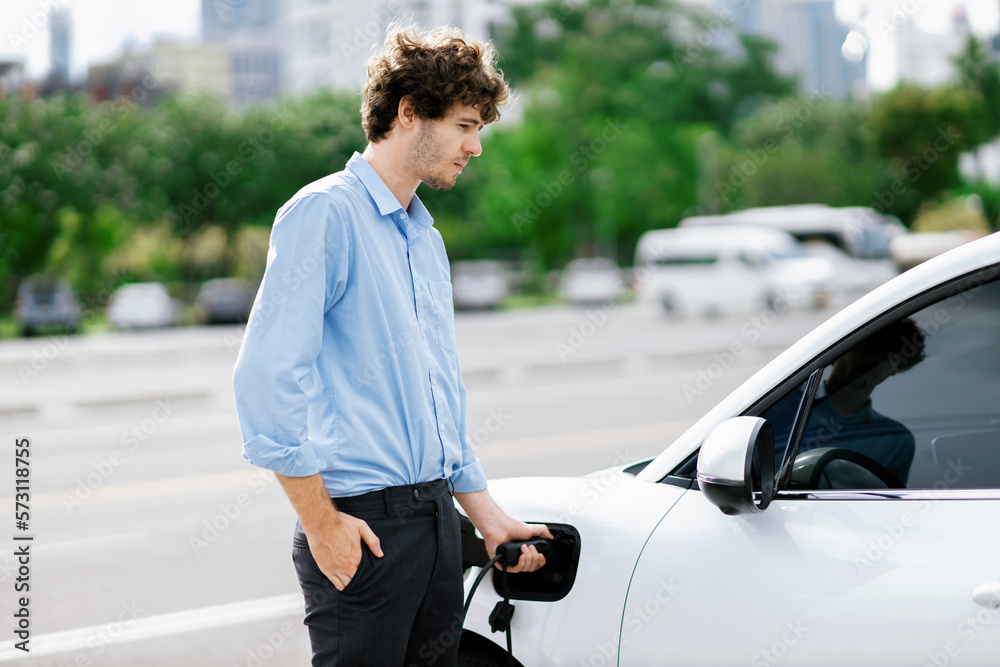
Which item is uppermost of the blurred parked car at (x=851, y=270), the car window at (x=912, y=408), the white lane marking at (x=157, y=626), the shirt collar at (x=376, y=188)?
the shirt collar at (x=376, y=188)

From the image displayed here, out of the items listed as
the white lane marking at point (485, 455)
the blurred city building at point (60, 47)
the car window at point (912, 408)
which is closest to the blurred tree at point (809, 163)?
the blurred city building at point (60, 47)

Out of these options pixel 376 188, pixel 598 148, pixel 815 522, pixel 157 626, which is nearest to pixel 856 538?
pixel 815 522

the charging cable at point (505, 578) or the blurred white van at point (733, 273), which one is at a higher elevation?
the charging cable at point (505, 578)

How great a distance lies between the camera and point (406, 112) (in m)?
1.95

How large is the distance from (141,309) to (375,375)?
3173cm

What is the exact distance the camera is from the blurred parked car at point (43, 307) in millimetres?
29734

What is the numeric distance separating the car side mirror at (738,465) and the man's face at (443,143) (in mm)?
730

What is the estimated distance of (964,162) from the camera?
51562 mm

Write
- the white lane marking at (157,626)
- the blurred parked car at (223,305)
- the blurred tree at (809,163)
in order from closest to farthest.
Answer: the white lane marking at (157,626)
the blurred parked car at (223,305)
the blurred tree at (809,163)

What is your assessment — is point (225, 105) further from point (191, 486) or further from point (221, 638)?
point (221, 638)

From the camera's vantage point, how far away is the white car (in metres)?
1.76

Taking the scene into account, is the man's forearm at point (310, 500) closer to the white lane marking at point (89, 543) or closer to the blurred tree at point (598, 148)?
the white lane marking at point (89, 543)

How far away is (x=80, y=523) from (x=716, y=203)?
4535cm

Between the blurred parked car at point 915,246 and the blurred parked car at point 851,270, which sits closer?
the blurred parked car at point 851,270
